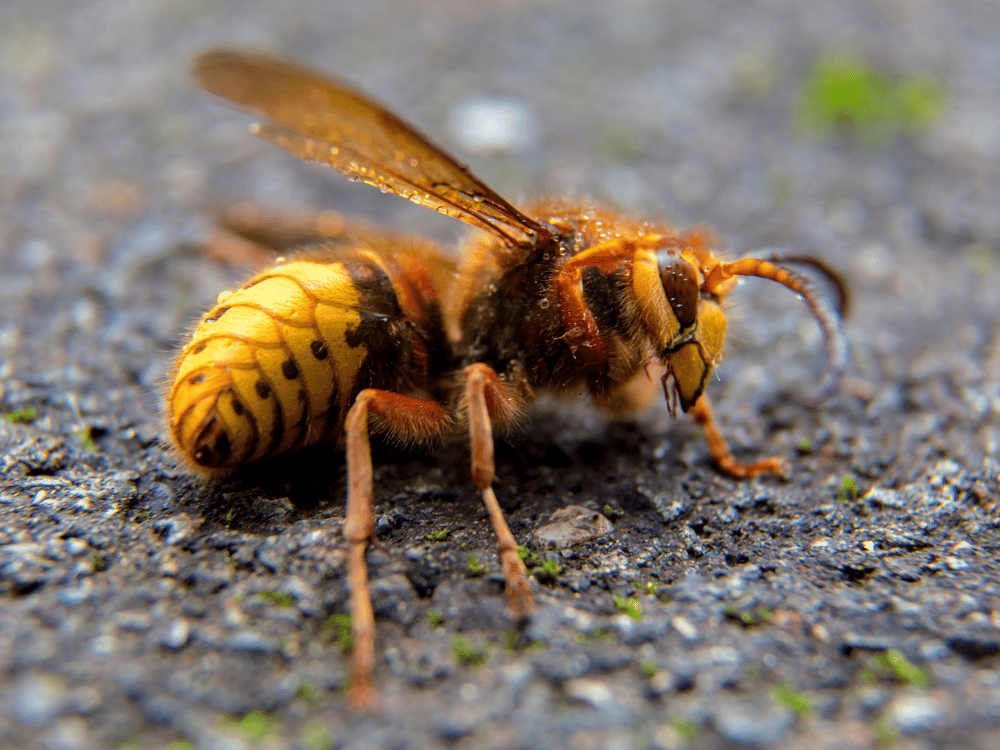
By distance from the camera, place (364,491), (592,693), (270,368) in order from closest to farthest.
→ (592,693) < (364,491) < (270,368)

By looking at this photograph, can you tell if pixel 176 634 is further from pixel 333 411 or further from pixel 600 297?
pixel 600 297

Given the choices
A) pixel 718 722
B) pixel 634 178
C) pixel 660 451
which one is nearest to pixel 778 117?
pixel 634 178

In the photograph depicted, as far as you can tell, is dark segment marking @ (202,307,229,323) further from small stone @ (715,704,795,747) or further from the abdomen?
small stone @ (715,704,795,747)

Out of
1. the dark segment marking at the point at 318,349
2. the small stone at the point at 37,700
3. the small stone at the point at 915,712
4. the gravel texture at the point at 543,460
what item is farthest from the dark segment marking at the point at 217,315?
the small stone at the point at 915,712

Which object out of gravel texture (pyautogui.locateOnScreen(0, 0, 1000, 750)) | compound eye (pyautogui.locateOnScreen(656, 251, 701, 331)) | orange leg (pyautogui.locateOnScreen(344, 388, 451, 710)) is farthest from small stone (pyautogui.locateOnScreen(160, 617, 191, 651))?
compound eye (pyautogui.locateOnScreen(656, 251, 701, 331))

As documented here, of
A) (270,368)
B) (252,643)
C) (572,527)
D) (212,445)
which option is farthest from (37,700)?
(572,527)

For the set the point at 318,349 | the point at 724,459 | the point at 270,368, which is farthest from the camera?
the point at 724,459

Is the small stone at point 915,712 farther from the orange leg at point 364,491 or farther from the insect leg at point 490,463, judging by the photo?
the orange leg at point 364,491
